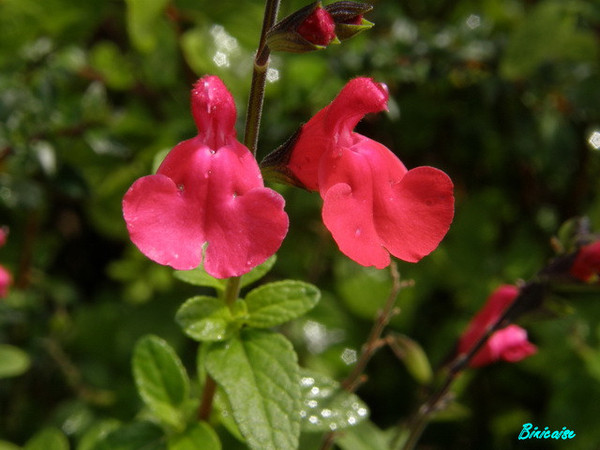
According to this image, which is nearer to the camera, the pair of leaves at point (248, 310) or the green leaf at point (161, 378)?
the pair of leaves at point (248, 310)

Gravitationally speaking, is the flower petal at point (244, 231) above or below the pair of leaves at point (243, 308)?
above

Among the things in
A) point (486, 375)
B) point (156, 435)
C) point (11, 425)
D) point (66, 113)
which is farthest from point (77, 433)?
point (486, 375)

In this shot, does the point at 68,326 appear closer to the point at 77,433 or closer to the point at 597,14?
the point at 77,433

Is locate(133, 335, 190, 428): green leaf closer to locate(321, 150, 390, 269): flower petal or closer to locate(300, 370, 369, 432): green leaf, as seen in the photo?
locate(300, 370, 369, 432): green leaf

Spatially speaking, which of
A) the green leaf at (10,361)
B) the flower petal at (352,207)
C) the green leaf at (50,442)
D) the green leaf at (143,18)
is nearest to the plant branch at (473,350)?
the flower petal at (352,207)

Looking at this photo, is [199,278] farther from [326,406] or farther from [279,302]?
[326,406]

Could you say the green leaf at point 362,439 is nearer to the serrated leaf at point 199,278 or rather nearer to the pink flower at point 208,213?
the serrated leaf at point 199,278
